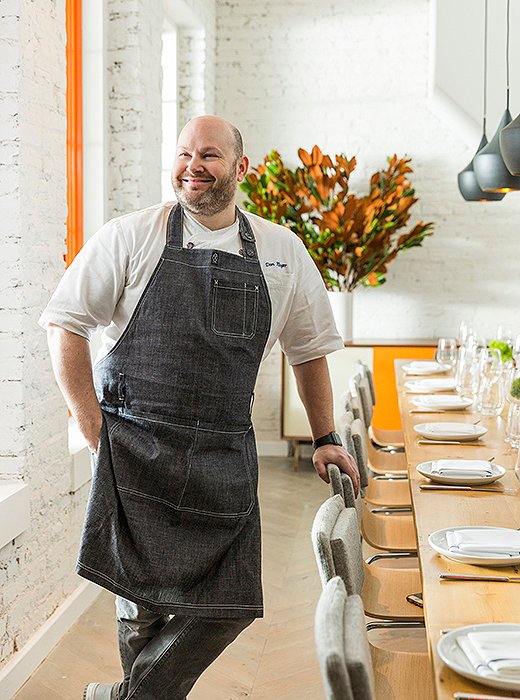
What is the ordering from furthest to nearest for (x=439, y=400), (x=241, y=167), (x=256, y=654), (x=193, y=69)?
(x=193, y=69)
(x=439, y=400)
(x=256, y=654)
(x=241, y=167)

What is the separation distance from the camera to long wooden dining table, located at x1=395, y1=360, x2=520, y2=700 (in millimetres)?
1861

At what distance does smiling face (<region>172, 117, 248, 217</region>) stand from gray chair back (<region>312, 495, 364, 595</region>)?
0.94m

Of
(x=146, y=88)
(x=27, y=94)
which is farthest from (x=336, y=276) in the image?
(x=27, y=94)

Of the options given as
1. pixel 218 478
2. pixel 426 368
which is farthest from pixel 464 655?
pixel 426 368

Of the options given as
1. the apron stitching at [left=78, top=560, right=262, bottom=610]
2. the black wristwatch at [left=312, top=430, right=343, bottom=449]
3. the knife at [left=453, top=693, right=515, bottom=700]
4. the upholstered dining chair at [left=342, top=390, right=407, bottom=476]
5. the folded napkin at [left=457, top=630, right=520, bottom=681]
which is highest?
the black wristwatch at [left=312, top=430, right=343, bottom=449]

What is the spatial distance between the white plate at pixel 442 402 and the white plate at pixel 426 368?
1.05 meters

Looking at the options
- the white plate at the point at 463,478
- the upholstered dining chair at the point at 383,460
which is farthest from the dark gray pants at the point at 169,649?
the upholstered dining chair at the point at 383,460

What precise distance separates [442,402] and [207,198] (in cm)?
235

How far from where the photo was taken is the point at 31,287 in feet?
12.0

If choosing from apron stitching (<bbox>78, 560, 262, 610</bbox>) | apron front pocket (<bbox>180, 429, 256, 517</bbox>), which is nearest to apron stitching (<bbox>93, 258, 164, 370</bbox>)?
apron front pocket (<bbox>180, 429, 256, 517</bbox>)

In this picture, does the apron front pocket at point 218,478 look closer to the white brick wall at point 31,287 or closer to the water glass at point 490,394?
the white brick wall at point 31,287

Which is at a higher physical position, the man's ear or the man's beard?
the man's ear

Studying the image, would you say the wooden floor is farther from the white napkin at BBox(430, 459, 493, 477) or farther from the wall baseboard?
the white napkin at BBox(430, 459, 493, 477)

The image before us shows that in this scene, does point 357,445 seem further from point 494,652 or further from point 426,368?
point 426,368
